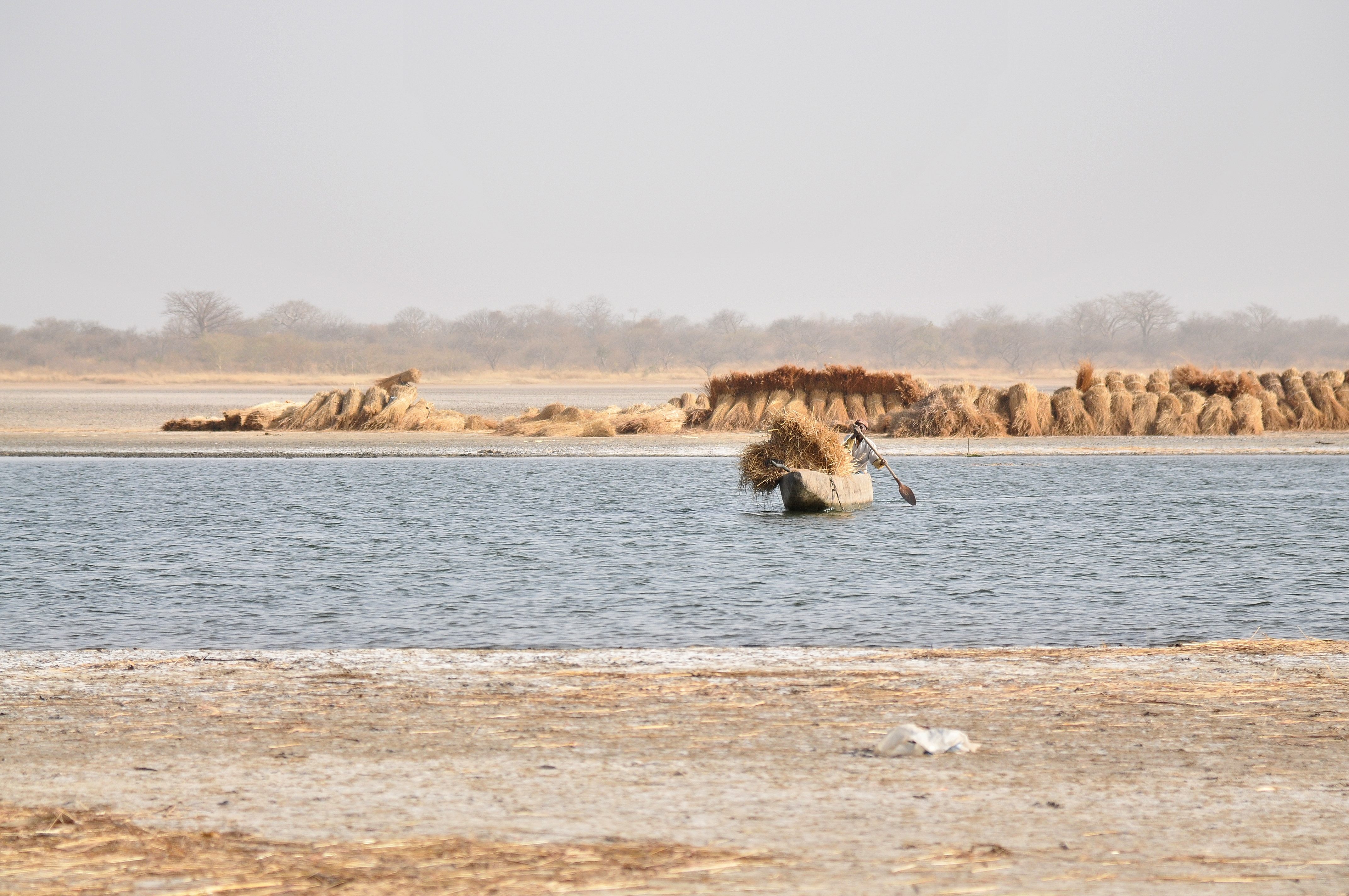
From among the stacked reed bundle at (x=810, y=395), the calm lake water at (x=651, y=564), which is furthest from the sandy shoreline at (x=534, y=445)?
the calm lake water at (x=651, y=564)

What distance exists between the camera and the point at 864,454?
27.8 m

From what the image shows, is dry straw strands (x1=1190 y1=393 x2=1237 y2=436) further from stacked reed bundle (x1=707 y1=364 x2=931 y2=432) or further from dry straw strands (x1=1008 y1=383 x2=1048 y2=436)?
stacked reed bundle (x1=707 y1=364 x2=931 y2=432)

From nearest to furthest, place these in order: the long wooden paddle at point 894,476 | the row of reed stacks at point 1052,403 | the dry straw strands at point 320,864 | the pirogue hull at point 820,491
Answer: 1. the dry straw strands at point 320,864
2. the pirogue hull at point 820,491
3. the long wooden paddle at point 894,476
4. the row of reed stacks at point 1052,403

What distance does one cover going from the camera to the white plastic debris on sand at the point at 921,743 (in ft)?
24.3

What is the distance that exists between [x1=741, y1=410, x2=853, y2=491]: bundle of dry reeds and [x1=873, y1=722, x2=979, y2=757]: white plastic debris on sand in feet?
60.0

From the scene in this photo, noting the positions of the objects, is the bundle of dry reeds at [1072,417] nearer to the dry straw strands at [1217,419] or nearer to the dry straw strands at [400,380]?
the dry straw strands at [1217,419]

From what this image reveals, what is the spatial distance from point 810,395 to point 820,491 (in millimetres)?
27513

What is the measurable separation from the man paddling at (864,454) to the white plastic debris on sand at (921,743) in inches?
722

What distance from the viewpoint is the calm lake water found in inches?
508

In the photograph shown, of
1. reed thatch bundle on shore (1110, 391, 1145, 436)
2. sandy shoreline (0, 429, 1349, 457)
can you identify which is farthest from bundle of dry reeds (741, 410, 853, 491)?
reed thatch bundle on shore (1110, 391, 1145, 436)

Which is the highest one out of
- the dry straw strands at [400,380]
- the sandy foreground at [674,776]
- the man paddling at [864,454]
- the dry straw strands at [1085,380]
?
the dry straw strands at [1085,380]

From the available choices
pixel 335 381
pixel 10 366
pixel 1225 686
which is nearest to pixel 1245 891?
pixel 1225 686

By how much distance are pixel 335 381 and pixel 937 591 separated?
103m

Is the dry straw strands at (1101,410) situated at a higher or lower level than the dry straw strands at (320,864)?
higher
